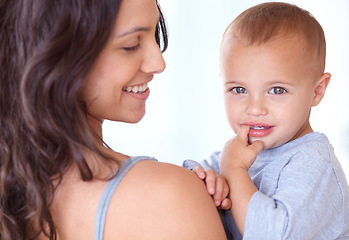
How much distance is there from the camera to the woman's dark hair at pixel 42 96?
100cm

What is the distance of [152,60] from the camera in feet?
3.95

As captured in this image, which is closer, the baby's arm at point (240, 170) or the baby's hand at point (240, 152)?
the baby's arm at point (240, 170)

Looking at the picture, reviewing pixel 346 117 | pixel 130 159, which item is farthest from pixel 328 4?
pixel 130 159

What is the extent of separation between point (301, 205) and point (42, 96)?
689mm

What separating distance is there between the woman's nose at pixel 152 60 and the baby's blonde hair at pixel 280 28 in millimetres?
344

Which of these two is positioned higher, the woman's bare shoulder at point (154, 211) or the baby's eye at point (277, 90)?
the baby's eye at point (277, 90)

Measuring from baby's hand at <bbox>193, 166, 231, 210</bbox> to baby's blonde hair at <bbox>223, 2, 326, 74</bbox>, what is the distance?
1.41 feet

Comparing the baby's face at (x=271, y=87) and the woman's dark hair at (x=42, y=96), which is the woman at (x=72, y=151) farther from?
the baby's face at (x=271, y=87)

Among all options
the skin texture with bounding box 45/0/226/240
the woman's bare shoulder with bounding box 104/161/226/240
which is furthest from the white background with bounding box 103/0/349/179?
the woman's bare shoulder with bounding box 104/161/226/240

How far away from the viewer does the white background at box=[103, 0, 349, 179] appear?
3164 mm

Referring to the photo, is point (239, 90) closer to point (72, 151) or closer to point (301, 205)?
point (301, 205)

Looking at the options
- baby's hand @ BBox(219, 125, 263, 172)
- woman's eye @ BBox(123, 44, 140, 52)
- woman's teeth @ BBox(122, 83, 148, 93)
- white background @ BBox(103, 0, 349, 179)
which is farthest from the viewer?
white background @ BBox(103, 0, 349, 179)

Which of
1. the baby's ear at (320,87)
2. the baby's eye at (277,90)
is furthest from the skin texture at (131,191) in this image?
the baby's ear at (320,87)

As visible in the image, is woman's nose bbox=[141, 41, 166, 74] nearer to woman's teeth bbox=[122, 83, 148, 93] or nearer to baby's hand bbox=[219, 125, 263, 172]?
woman's teeth bbox=[122, 83, 148, 93]
